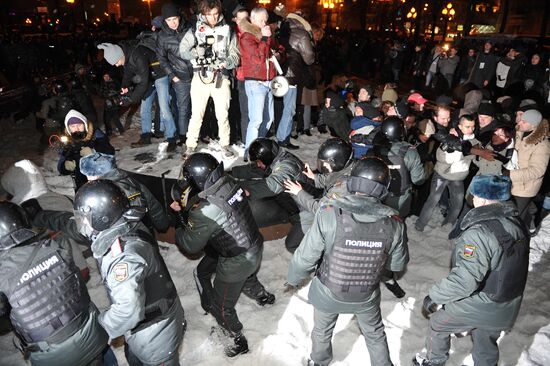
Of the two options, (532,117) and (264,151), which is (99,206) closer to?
(264,151)

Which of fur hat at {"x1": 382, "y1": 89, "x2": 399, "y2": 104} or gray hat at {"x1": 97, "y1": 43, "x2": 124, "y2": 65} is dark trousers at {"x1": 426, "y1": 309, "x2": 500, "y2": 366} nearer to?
fur hat at {"x1": 382, "y1": 89, "x2": 399, "y2": 104}

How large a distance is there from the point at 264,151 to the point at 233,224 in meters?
1.24

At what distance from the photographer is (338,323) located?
3930 mm

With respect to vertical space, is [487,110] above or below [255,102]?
below

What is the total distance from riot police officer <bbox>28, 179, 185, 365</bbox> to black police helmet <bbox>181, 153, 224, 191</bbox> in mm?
620

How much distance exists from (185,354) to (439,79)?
13.1m

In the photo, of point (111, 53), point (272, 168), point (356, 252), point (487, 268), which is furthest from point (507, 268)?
point (111, 53)

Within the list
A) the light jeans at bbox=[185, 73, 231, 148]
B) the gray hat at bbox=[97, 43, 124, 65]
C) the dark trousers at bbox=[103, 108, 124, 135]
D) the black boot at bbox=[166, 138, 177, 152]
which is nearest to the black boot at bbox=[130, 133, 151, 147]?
the black boot at bbox=[166, 138, 177, 152]

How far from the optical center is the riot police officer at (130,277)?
7.41 ft

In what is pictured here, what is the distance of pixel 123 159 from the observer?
5.90m

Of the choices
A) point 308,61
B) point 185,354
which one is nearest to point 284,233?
point 185,354

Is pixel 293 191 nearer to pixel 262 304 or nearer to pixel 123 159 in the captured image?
pixel 262 304

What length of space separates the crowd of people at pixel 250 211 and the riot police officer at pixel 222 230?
0.01 metres

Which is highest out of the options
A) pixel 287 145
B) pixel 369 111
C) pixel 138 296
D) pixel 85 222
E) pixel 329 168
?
pixel 369 111
